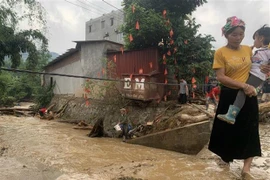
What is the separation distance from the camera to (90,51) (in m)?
13.2

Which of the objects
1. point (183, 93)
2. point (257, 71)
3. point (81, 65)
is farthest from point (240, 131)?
point (81, 65)

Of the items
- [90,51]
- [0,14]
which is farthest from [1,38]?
[90,51]

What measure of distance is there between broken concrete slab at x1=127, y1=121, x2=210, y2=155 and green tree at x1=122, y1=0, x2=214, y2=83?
474 centimetres

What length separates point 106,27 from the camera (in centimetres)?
2875

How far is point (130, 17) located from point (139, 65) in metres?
2.18

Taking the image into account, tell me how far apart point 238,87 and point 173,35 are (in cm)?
797

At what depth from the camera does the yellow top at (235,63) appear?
2.34m

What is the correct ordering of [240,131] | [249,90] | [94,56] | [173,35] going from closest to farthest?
[249,90]
[240,131]
[173,35]
[94,56]

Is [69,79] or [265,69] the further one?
[69,79]

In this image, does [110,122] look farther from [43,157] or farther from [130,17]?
[43,157]

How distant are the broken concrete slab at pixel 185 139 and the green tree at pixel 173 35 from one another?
4739 mm

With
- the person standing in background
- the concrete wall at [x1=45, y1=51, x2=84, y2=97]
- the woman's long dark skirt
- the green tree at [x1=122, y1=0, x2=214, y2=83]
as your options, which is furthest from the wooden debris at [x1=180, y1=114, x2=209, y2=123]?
the concrete wall at [x1=45, y1=51, x2=84, y2=97]

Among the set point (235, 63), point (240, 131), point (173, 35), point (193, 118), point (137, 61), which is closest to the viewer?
point (235, 63)

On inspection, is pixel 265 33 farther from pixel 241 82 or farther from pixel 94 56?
pixel 94 56
